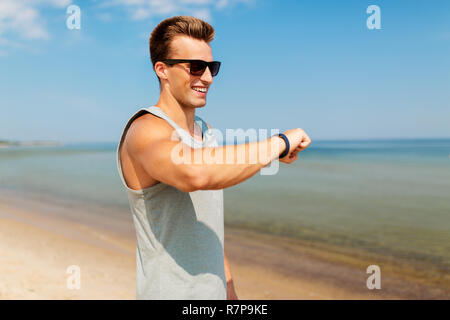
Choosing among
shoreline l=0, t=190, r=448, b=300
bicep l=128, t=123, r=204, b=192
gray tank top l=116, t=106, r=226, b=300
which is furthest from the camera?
shoreline l=0, t=190, r=448, b=300

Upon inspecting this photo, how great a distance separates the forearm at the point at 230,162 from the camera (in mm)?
1204

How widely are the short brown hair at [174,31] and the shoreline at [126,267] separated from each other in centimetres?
432

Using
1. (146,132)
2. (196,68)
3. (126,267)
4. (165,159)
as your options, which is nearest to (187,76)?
(196,68)

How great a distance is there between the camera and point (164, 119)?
4.68ft

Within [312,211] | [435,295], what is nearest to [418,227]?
[312,211]

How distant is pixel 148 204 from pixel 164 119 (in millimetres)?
394

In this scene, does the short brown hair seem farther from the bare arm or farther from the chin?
the bare arm

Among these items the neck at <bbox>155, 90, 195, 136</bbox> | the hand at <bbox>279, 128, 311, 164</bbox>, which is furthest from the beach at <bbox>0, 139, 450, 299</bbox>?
the hand at <bbox>279, 128, 311, 164</bbox>

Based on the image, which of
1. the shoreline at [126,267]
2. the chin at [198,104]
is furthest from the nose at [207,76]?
the shoreline at [126,267]

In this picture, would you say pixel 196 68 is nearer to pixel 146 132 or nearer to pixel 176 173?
pixel 146 132

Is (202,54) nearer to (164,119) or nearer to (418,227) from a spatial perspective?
(164,119)

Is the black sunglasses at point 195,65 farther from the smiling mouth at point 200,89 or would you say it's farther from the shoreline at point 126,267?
the shoreline at point 126,267

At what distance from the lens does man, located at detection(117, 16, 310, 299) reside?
4.19ft

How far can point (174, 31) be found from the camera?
1.71 meters
